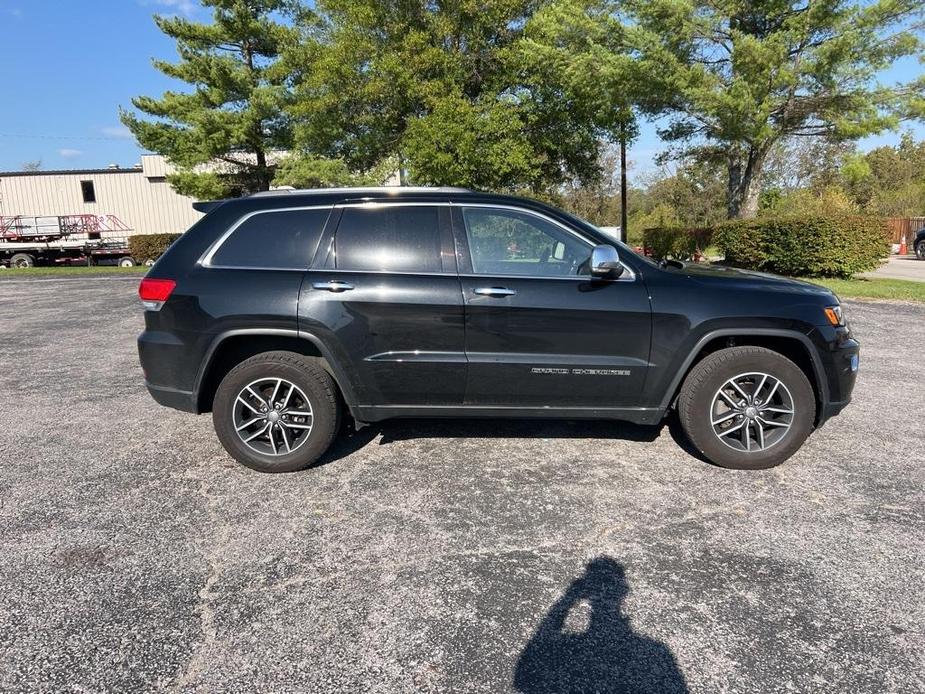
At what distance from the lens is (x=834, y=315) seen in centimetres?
383

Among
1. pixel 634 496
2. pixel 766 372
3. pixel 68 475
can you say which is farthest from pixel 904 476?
pixel 68 475

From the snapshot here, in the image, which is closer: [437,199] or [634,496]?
[634,496]

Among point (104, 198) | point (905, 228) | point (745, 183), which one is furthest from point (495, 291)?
point (104, 198)

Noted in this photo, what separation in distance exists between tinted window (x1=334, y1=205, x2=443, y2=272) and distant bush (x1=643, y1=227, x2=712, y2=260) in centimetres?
1694

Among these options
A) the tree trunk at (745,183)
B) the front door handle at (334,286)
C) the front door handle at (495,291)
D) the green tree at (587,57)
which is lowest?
the front door handle at (495,291)

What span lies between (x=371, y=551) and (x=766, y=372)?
267 centimetres

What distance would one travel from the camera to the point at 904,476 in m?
3.72

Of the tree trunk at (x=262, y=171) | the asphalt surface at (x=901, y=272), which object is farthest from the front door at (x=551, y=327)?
the tree trunk at (x=262, y=171)

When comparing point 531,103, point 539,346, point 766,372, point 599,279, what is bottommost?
point 766,372

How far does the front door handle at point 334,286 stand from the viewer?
374 centimetres

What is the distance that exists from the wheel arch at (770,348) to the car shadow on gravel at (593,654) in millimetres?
1649

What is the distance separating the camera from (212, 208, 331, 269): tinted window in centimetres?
386

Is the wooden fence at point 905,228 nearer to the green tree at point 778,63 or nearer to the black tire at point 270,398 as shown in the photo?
the green tree at point 778,63

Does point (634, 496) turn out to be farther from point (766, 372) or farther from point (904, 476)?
point (904, 476)
